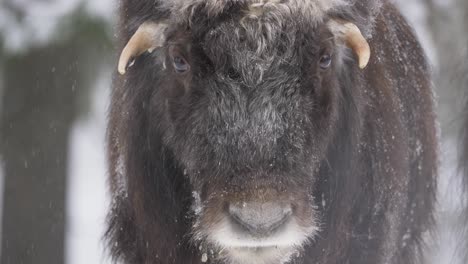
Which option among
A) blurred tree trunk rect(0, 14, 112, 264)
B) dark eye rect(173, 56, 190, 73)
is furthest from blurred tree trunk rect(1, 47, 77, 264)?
dark eye rect(173, 56, 190, 73)

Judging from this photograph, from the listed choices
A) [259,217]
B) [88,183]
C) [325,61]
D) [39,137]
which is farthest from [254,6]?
[88,183]

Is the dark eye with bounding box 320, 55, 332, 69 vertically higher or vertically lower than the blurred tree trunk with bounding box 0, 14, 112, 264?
higher

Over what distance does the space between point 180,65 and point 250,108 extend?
0.51 meters

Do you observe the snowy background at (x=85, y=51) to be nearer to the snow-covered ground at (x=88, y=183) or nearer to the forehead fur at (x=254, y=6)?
the snow-covered ground at (x=88, y=183)

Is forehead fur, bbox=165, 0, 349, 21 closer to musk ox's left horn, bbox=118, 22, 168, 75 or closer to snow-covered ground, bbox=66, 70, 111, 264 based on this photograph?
musk ox's left horn, bbox=118, 22, 168, 75

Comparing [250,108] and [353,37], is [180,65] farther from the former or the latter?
[353,37]

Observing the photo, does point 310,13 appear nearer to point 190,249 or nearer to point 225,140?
point 225,140

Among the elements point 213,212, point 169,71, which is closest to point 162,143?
point 169,71

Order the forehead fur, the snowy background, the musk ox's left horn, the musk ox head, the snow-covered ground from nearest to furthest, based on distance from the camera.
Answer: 1. the musk ox head
2. the forehead fur
3. the musk ox's left horn
4. the snowy background
5. the snow-covered ground

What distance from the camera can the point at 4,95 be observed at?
10945 millimetres

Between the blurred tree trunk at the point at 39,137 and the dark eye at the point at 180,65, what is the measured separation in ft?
16.8

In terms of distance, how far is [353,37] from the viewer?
5.25 meters

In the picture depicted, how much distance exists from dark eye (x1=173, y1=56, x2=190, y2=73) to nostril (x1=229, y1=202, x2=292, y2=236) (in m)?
0.88

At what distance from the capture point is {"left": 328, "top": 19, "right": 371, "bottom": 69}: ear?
5.21 metres
